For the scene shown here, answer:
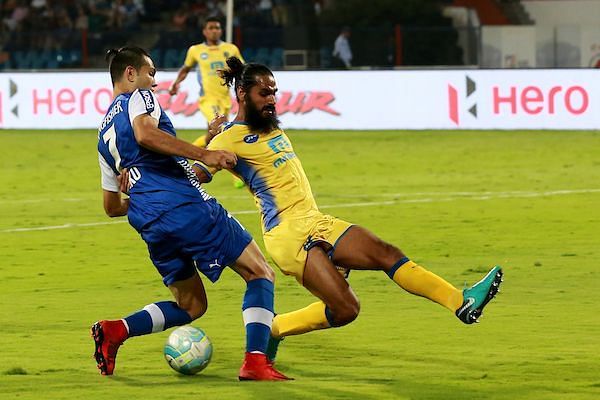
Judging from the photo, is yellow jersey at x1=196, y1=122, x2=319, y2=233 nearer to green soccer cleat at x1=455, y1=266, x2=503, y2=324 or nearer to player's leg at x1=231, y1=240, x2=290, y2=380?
player's leg at x1=231, y1=240, x2=290, y2=380

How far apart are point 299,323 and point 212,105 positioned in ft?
46.0

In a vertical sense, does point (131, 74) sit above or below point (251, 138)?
above

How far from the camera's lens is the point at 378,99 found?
2853 cm

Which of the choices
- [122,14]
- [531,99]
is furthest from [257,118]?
[122,14]

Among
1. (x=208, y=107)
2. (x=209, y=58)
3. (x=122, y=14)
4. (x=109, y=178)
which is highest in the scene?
(x=109, y=178)

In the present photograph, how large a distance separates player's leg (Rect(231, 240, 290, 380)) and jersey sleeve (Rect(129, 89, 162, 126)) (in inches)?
37.5

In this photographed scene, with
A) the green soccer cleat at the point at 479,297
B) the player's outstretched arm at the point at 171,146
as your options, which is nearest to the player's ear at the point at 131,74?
the player's outstretched arm at the point at 171,146

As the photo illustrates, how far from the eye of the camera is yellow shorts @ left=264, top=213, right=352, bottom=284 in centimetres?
864

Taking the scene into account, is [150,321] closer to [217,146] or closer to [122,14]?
[217,146]

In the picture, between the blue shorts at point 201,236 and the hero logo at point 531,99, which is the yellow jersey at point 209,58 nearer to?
the hero logo at point 531,99

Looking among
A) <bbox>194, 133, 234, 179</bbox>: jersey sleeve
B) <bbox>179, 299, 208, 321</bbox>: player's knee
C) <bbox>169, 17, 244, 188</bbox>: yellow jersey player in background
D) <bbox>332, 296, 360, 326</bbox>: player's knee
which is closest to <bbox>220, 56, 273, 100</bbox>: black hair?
<bbox>194, 133, 234, 179</bbox>: jersey sleeve

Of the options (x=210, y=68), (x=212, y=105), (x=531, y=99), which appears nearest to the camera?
(x=210, y=68)

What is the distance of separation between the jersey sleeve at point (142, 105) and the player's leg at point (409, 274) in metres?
1.32

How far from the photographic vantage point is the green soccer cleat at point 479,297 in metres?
8.52
